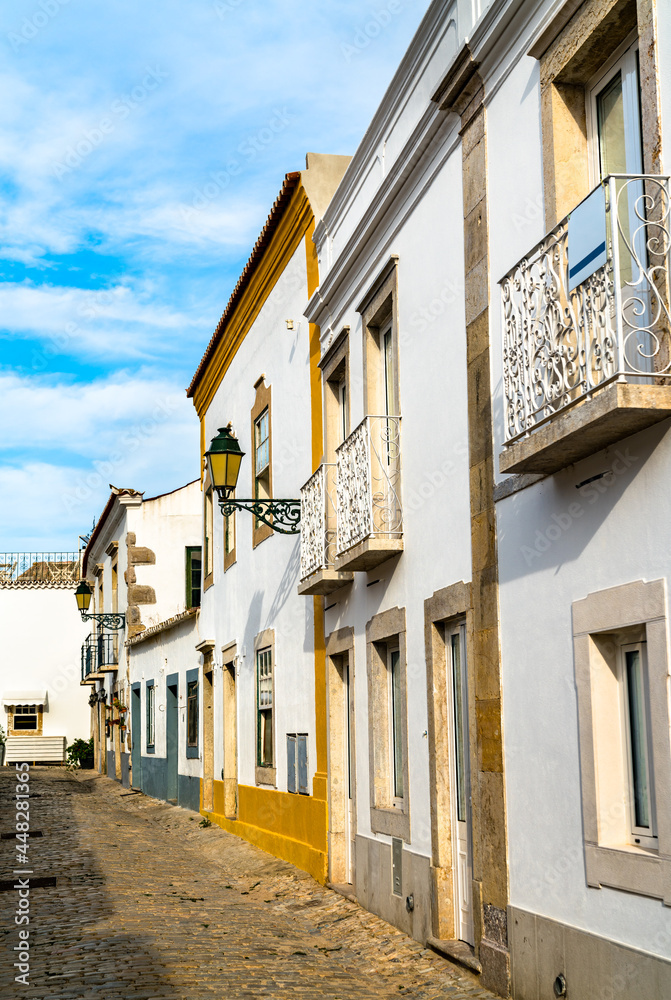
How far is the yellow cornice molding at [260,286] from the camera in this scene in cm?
1252

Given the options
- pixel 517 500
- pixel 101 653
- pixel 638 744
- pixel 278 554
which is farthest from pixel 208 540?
pixel 638 744

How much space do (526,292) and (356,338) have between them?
4695 millimetres

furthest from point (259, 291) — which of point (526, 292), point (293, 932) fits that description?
point (526, 292)

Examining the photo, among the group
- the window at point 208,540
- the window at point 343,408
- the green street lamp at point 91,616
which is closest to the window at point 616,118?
the window at point 343,408

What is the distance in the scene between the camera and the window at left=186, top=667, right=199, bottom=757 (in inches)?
777

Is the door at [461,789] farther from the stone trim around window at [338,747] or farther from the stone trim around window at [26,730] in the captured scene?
the stone trim around window at [26,730]

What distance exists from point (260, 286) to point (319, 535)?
5.17 meters

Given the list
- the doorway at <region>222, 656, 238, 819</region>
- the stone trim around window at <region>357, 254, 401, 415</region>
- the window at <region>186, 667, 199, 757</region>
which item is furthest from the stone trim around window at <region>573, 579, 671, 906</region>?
the window at <region>186, 667, 199, 757</region>

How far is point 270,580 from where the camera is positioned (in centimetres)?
1383

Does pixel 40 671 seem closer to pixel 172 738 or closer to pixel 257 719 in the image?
pixel 172 738

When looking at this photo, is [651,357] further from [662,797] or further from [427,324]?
[427,324]

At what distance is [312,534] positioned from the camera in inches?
426

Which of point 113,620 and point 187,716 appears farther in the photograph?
point 113,620

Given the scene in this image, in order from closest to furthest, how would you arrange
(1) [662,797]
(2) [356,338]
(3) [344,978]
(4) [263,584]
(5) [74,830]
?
1. (1) [662,797]
2. (3) [344,978]
3. (2) [356,338]
4. (4) [263,584]
5. (5) [74,830]
